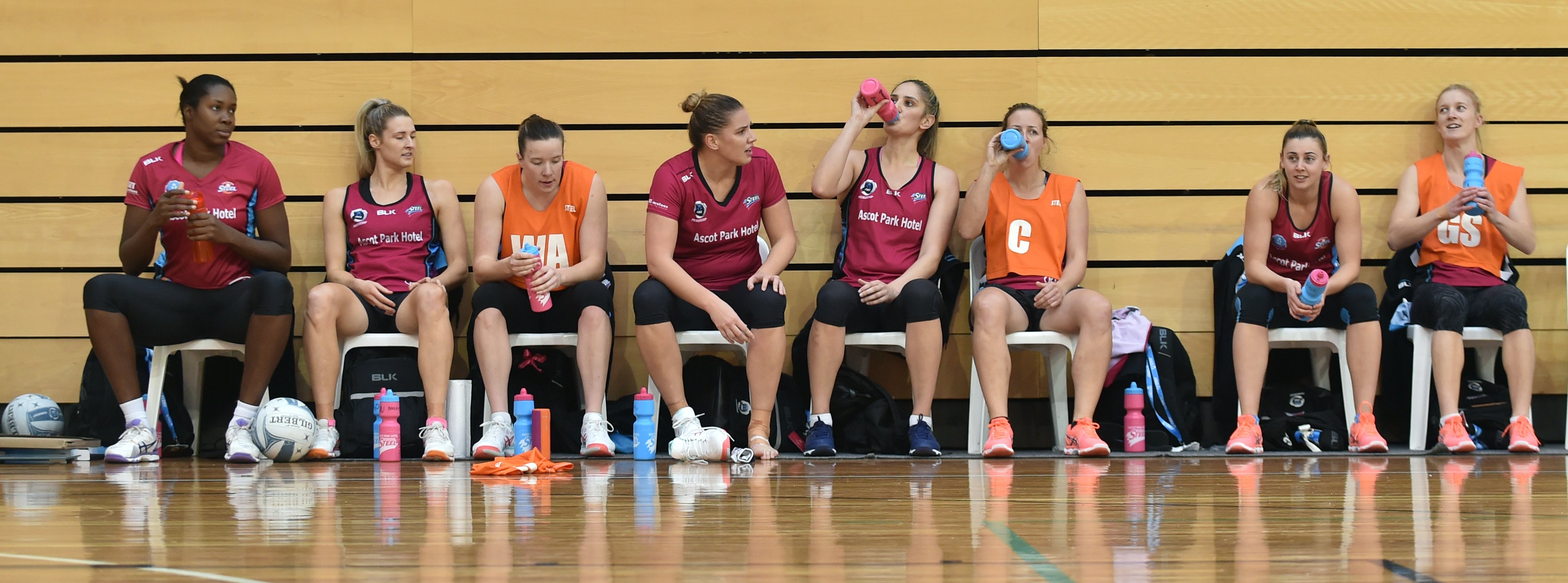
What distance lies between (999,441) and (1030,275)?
2.40 feet

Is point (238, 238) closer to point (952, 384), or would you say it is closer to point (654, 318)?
point (654, 318)

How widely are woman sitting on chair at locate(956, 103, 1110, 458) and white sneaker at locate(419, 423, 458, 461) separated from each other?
62.4 inches

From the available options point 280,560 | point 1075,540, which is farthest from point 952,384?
point 280,560

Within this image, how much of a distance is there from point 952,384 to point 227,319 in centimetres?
244

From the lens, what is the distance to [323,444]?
12.6ft

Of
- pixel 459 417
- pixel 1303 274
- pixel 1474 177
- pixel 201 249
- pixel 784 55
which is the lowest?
pixel 459 417

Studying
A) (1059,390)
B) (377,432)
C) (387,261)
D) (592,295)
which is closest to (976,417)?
(1059,390)

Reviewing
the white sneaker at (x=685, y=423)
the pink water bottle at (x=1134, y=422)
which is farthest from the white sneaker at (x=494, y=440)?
the pink water bottle at (x=1134, y=422)

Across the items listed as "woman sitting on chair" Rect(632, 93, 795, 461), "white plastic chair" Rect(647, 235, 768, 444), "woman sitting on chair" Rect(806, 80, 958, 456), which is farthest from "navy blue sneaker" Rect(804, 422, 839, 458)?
"white plastic chair" Rect(647, 235, 768, 444)

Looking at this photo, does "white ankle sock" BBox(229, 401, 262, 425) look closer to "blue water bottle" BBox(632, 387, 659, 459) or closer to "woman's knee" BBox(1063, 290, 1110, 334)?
"blue water bottle" BBox(632, 387, 659, 459)

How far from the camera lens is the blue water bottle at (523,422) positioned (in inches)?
142

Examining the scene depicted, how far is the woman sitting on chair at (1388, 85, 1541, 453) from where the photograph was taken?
13.4ft

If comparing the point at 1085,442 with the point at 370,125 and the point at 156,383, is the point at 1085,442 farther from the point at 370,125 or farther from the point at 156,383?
the point at 156,383

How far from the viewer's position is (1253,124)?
468 cm
